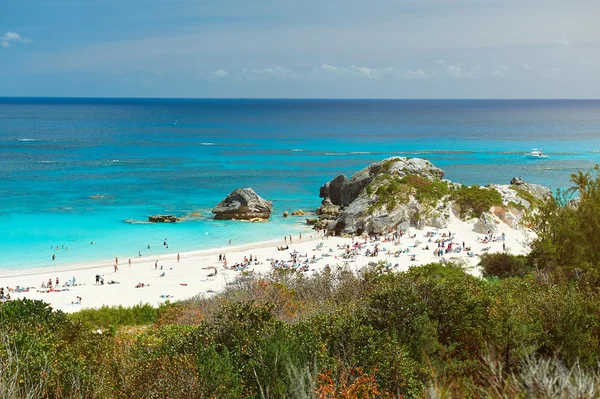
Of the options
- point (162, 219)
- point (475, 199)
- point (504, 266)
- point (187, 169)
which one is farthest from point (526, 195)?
point (187, 169)

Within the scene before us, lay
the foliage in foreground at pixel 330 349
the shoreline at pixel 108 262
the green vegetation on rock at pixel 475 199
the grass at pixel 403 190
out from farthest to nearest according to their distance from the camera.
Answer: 1. the grass at pixel 403 190
2. the green vegetation on rock at pixel 475 199
3. the shoreline at pixel 108 262
4. the foliage in foreground at pixel 330 349

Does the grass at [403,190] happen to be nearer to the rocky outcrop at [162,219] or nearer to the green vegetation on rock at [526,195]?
the green vegetation on rock at [526,195]

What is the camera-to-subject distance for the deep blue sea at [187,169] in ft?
160

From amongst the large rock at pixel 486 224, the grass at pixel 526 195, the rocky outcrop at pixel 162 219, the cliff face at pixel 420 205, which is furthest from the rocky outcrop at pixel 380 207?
the rocky outcrop at pixel 162 219

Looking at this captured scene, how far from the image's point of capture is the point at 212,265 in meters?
39.7

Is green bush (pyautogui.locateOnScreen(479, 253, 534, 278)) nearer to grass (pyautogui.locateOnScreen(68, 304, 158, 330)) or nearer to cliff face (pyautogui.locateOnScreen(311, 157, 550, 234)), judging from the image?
cliff face (pyautogui.locateOnScreen(311, 157, 550, 234))

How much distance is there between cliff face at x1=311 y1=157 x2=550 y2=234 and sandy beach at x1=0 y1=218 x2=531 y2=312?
1198mm

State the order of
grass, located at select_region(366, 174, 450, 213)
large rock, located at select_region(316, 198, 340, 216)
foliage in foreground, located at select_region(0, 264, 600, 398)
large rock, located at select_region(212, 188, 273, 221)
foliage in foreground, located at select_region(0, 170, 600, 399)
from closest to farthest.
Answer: foliage in foreground, located at select_region(0, 170, 600, 399)
foliage in foreground, located at select_region(0, 264, 600, 398)
grass, located at select_region(366, 174, 450, 213)
large rock, located at select_region(212, 188, 273, 221)
large rock, located at select_region(316, 198, 340, 216)

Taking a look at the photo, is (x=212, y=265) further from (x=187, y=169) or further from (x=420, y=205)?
(x=187, y=169)

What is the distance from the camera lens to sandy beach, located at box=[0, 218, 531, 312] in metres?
32.8

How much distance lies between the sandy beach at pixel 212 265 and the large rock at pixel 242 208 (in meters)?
7.31

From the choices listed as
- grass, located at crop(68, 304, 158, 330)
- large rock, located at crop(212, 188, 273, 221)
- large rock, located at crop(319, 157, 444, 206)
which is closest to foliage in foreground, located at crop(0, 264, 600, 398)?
grass, located at crop(68, 304, 158, 330)

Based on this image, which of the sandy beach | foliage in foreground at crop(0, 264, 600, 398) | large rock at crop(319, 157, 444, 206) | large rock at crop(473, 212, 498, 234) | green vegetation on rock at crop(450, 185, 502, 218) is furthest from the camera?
large rock at crop(319, 157, 444, 206)

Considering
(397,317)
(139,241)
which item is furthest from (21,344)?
(139,241)
